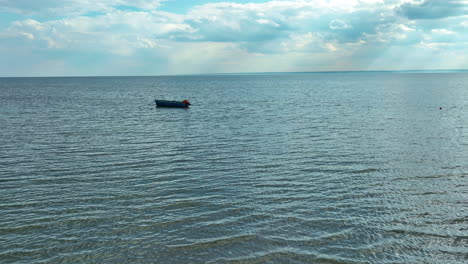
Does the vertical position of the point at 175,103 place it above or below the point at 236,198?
above

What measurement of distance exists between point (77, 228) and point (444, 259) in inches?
573

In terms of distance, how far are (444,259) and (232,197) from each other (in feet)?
32.5

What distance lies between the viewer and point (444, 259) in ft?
42.4

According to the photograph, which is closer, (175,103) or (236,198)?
(236,198)

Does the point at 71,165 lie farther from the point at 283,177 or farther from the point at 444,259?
the point at 444,259

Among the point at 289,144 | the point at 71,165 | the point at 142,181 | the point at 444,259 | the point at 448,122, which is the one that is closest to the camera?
the point at 444,259

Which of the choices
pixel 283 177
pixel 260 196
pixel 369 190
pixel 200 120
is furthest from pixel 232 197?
pixel 200 120

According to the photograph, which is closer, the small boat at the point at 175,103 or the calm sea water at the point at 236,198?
the calm sea water at the point at 236,198

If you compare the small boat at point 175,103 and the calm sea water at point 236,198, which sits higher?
the small boat at point 175,103

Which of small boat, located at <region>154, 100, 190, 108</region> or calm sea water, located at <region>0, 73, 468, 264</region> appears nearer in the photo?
calm sea water, located at <region>0, 73, 468, 264</region>

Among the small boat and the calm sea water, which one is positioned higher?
the small boat

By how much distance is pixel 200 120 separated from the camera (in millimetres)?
51906

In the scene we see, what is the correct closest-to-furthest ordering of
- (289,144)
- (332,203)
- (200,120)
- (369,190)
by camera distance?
(332,203)
(369,190)
(289,144)
(200,120)

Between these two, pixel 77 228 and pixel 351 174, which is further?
pixel 351 174
